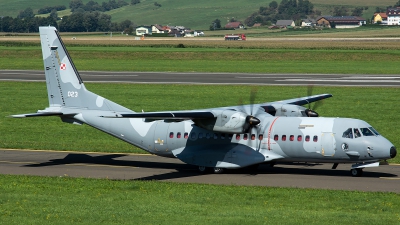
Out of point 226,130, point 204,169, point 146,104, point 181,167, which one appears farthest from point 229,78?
point 226,130

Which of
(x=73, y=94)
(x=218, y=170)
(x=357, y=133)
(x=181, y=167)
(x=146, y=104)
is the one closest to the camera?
(x=357, y=133)

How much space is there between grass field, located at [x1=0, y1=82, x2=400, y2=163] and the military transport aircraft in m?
4.69

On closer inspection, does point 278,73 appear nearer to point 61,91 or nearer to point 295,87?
point 295,87

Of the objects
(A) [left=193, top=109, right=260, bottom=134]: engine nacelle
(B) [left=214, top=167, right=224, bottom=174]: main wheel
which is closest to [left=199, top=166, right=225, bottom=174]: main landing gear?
(B) [left=214, top=167, right=224, bottom=174]: main wheel

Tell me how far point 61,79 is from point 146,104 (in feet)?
65.0

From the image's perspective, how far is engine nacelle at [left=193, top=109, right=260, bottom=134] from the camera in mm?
26672

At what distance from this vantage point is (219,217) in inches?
784

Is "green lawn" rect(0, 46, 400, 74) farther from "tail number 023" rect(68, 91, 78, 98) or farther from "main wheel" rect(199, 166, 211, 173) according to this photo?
"main wheel" rect(199, 166, 211, 173)

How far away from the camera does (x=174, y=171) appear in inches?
1160

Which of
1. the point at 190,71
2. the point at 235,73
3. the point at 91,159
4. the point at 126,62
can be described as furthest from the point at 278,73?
the point at 91,159

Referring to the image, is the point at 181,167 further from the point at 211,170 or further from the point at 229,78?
the point at 229,78

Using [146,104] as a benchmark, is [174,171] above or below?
above

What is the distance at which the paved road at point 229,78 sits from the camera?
211ft

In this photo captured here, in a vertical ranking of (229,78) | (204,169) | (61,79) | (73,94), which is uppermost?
(61,79)
